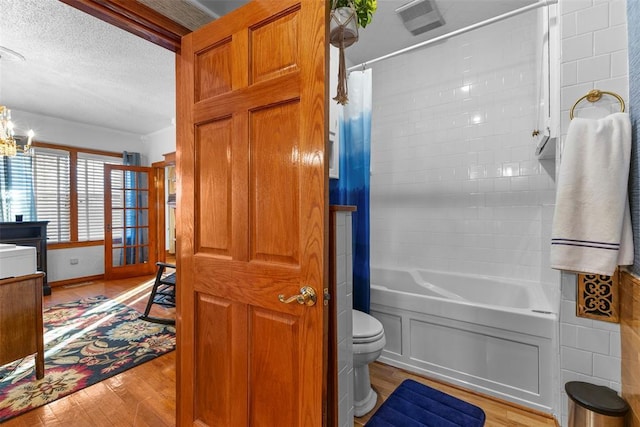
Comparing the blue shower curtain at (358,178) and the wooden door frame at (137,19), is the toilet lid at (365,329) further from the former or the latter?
the wooden door frame at (137,19)

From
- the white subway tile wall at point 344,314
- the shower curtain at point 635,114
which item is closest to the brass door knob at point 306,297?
the white subway tile wall at point 344,314

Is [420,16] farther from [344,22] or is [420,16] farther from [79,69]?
[79,69]

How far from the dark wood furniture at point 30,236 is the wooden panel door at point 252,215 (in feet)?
11.9

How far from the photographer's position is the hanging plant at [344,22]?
1107 millimetres

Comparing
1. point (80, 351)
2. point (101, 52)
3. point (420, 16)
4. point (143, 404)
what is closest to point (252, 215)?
point (143, 404)

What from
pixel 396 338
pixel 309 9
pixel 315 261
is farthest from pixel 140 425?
pixel 309 9

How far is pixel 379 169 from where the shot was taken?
3023mm

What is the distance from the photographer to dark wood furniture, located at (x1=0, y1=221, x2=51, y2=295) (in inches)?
138

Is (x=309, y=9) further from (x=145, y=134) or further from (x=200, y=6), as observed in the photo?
(x=145, y=134)

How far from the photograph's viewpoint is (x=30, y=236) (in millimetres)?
3732

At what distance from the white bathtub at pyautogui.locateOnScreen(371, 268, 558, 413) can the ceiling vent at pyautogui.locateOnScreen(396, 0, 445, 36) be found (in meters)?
2.12

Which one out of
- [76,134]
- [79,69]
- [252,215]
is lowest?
[252,215]

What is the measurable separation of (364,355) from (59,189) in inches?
205

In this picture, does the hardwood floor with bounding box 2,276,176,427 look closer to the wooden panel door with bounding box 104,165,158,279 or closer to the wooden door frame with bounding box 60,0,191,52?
the wooden door frame with bounding box 60,0,191,52
